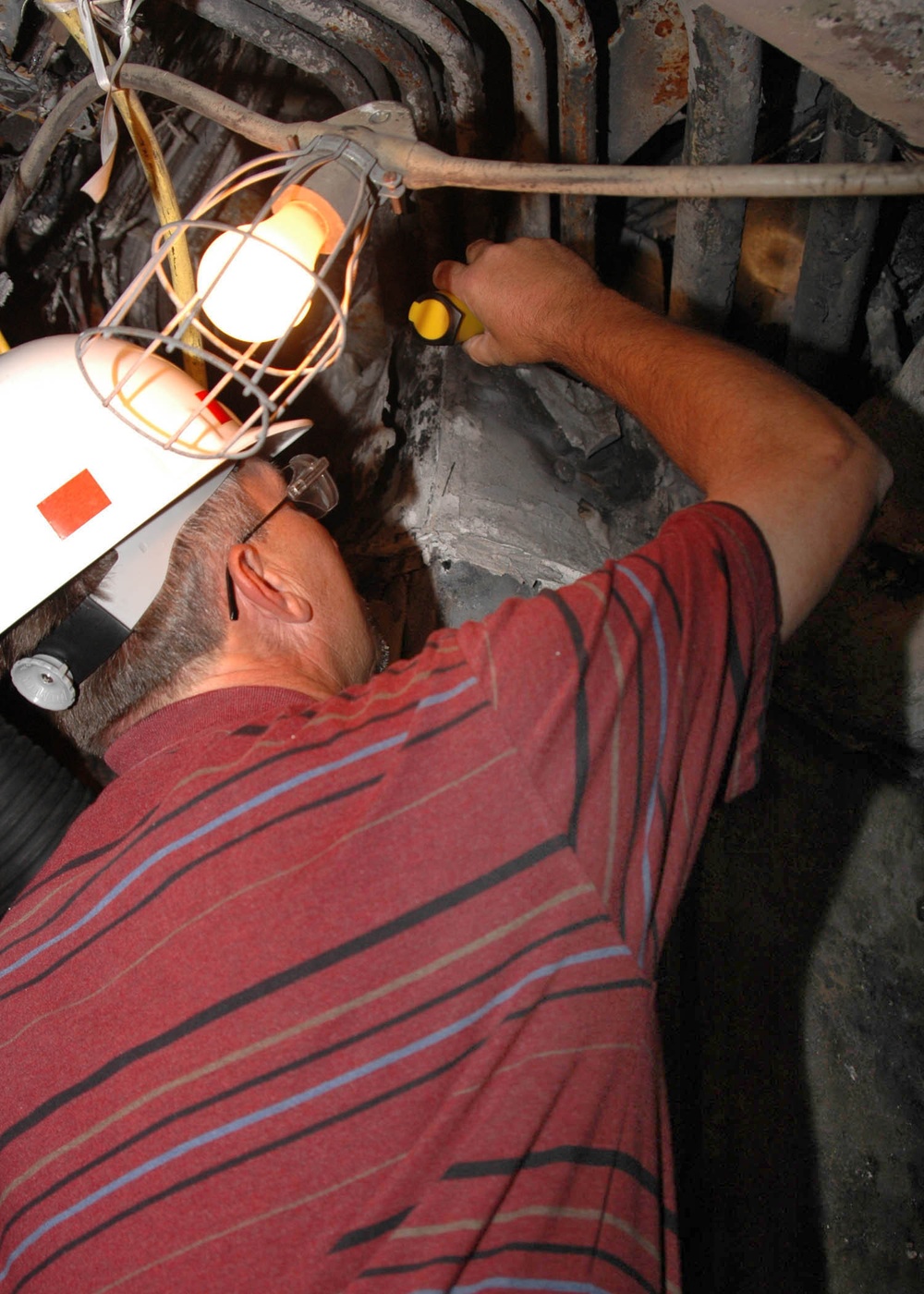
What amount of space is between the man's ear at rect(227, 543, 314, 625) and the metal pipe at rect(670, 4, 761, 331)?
95 cm

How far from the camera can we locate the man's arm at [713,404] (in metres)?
1.00

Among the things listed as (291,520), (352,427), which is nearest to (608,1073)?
(291,520)

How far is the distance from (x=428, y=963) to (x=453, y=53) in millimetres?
1384

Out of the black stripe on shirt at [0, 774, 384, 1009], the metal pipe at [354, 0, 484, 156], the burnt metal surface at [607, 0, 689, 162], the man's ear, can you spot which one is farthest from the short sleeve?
the burnt metal surface at [607, 0, 689, 162]

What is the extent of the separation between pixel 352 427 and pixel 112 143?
954mm

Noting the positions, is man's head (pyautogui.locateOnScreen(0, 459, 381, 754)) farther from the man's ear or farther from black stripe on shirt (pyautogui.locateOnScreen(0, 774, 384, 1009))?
black stripe on shirt (pyautogui.locateOnScreen(0, 774, 384, 1009))

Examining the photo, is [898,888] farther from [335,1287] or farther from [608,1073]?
[335,1287]

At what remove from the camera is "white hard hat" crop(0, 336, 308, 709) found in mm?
1247

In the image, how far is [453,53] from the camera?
4.30ft

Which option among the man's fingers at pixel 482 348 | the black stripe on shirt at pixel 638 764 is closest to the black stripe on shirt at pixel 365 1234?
the black stripe on shirt at pixel 638 764

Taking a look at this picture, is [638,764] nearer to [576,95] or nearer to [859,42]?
[859,42]

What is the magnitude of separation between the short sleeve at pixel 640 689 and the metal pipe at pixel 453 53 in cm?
90

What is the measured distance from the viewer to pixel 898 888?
1900 mm

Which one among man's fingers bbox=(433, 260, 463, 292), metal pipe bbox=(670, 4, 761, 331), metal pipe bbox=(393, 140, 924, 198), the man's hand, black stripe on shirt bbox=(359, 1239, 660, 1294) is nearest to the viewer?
black stripe on shirt bbox=(359, 1239, 660, 1294)
